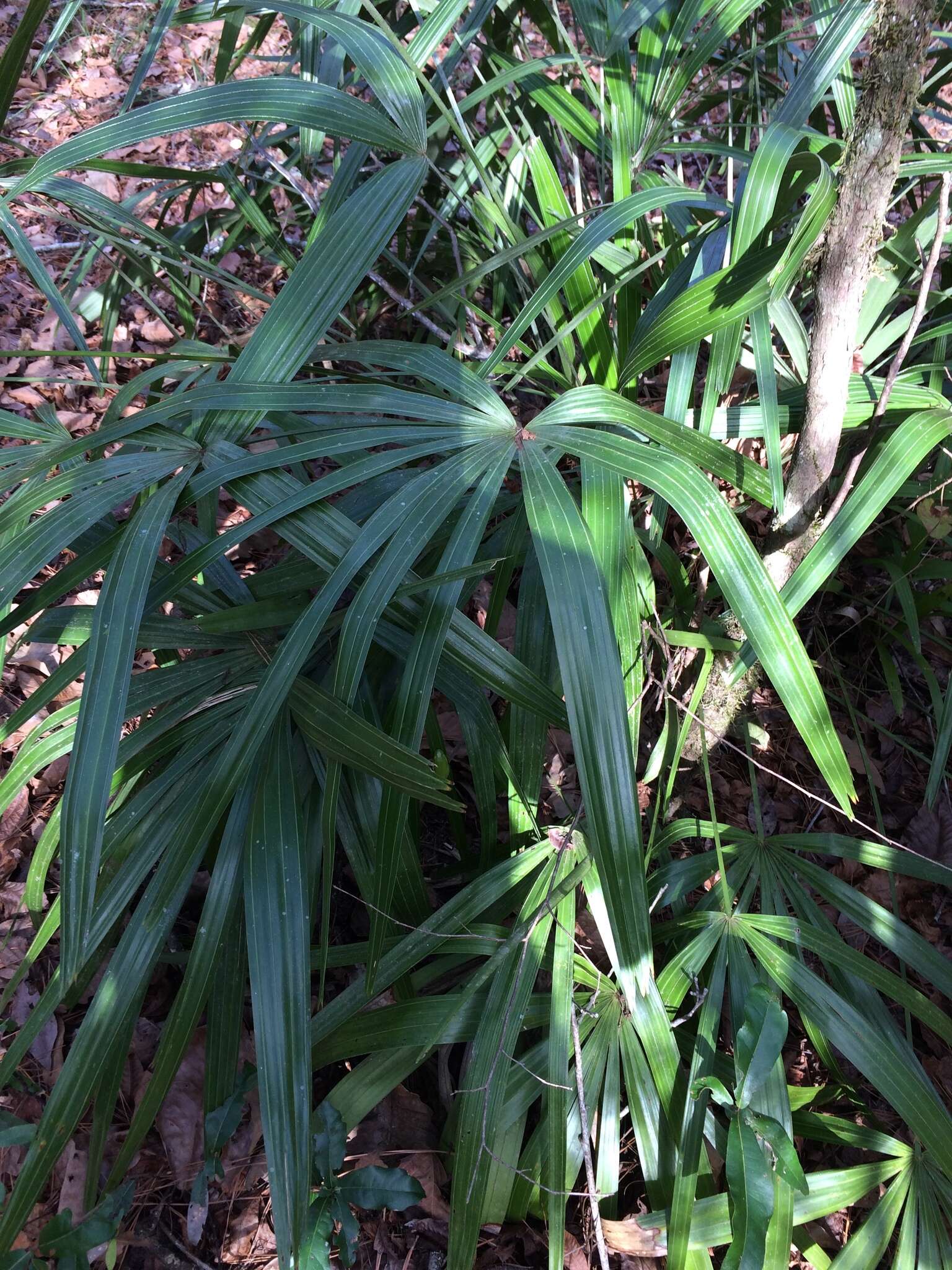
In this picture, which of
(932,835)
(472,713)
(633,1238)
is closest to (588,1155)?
(633,1238)

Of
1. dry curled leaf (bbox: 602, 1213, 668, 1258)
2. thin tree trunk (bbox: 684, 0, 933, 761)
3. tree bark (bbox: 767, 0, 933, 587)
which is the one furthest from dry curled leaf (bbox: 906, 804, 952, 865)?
dry curled leaf (bbox: 602, 1213, 668, 1258)

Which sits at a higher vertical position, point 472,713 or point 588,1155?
point 472,713

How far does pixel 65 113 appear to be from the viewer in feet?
7.94

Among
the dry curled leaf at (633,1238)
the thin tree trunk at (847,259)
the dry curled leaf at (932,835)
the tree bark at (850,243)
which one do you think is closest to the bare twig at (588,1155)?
the dry curled leaf at (633,1238)

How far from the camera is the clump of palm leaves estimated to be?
79 centimetres

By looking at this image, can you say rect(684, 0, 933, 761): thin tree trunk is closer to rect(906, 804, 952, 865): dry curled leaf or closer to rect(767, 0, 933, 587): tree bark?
rect(767, 0, 933, 587): tree bark

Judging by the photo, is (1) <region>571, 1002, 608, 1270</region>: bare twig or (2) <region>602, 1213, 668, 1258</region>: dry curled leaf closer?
(1) <region>571, 1002, 608, 1270</region>: bare twig

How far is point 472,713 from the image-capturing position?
1030mm

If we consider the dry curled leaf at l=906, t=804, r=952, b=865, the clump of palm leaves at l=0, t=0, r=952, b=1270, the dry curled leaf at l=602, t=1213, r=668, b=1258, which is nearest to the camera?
the clump of palm leaves at l=0, t=0, r=952, b=1270

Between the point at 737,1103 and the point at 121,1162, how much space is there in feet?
2.34

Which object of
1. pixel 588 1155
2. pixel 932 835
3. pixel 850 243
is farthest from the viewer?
pixel 932 835

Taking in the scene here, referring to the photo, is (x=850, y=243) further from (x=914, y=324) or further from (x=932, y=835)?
(x=932, y=835)

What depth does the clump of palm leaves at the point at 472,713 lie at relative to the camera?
2.60ft

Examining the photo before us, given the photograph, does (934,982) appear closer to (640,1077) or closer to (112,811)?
(640,1077)
